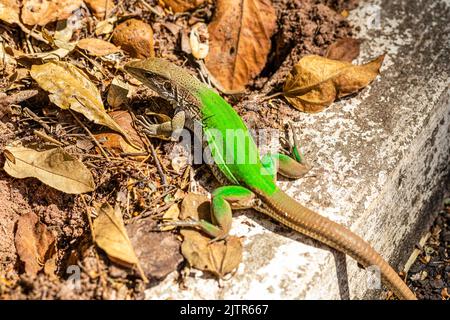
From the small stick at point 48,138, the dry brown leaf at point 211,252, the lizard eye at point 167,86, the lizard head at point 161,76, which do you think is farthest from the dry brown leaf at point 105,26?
the dry brown leaf at point 211,252

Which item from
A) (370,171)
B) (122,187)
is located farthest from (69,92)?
(370,171)

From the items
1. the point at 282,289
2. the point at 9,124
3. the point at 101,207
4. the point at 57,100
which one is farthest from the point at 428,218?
the point at 9,124

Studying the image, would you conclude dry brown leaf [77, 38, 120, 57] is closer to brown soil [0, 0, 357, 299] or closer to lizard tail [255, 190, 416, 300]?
brown soil [0, 0, 357, 299]

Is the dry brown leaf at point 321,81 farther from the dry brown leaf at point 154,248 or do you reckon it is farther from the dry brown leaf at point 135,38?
the dry brown leaf at point 154,248

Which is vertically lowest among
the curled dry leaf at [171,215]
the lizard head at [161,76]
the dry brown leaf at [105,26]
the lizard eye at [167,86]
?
the curled dry leaf at [171,215]

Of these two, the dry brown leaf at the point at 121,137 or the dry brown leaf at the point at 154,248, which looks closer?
the dry brown leaf at the point at 154,248

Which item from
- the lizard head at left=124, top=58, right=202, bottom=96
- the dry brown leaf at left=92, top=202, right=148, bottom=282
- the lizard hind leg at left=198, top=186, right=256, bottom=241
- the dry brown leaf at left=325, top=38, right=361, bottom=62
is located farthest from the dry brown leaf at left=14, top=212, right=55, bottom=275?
the dry brown leaf at left=325, top=38, right=361, bottom=62

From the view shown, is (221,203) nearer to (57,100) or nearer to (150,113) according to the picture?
(150,113)
